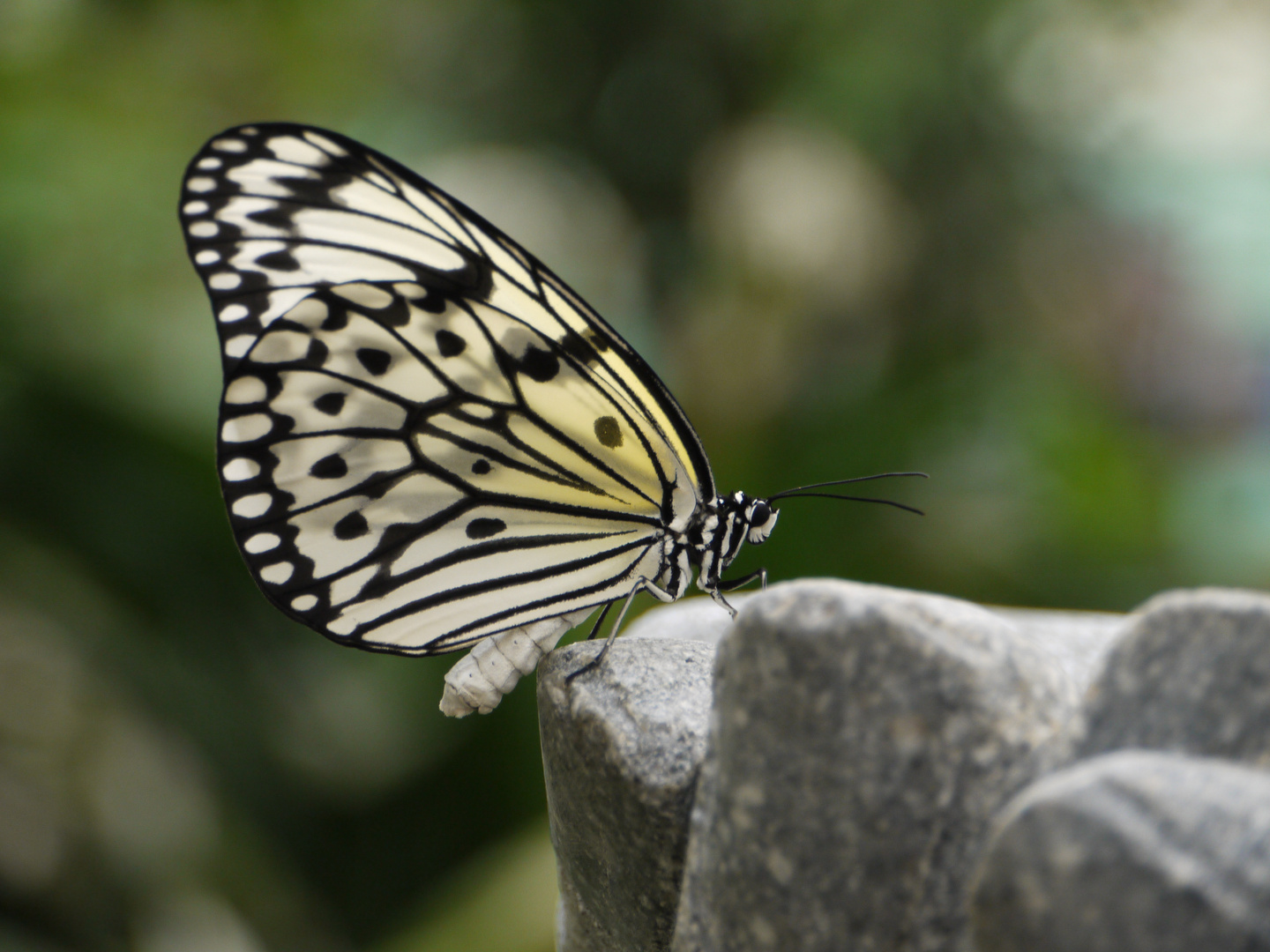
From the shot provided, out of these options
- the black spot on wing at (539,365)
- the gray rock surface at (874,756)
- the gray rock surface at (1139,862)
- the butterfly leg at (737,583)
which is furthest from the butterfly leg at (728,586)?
the gray rock surface at (1139,862)

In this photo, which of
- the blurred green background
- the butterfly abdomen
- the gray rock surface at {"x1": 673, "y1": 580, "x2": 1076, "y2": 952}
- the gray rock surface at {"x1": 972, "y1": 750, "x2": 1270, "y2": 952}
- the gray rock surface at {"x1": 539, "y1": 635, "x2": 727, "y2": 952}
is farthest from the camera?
the blurred green background

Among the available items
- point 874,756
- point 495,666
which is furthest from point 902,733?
point 495,666

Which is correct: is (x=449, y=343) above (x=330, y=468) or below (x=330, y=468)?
above

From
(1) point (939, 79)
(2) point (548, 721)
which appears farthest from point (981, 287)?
(2) point (548, 721)

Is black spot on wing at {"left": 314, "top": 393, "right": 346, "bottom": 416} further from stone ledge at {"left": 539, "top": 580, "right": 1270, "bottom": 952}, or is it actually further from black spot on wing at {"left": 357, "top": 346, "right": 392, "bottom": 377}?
stone ledge at {"left": 539, "top": 580, "right": 1270, "bottom": 952}

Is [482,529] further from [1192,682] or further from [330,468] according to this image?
[1192,682]

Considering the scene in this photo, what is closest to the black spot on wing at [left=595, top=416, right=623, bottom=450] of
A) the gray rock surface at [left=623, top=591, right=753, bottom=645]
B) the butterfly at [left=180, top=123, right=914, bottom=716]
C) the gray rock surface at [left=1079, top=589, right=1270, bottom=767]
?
the butterfly at [left=180, top=123, right=914, bottom=716]
